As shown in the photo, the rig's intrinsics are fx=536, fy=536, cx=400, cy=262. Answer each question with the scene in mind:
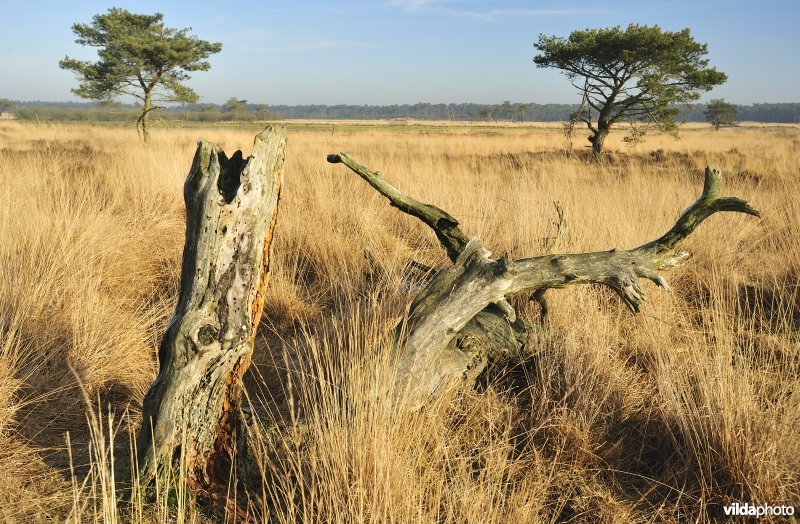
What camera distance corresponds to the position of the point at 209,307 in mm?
1869

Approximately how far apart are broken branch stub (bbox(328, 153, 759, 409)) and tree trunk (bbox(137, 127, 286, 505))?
761mm

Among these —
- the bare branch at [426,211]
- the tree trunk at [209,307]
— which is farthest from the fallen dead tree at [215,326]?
the bare branch at [426,211]

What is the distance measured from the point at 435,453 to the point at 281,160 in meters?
1.26

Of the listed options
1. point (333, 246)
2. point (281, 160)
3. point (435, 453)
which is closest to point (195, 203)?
point (281, 160)

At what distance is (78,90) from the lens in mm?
19094

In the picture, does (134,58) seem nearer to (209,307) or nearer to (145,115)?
(145,115)

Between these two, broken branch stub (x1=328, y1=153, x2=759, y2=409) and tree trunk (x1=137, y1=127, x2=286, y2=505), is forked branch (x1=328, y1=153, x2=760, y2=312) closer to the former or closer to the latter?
broken branch stub (x1=328, y1=153, x2=759, y2=409)

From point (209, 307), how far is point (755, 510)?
2067mm

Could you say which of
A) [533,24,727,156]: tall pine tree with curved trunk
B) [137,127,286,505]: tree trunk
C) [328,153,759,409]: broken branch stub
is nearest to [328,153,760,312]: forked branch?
[328,153,759,409]: broken branch stub

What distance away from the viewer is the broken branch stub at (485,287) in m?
2.42

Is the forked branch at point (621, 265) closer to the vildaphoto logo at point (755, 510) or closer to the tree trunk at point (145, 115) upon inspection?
the vildaphoto logo at point (755, 510)

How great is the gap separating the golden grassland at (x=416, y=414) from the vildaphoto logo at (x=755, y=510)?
0.04 m

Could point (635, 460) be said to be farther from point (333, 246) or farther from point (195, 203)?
point (333, 246)

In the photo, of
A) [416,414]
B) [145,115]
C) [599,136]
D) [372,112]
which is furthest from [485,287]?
[372,112]
